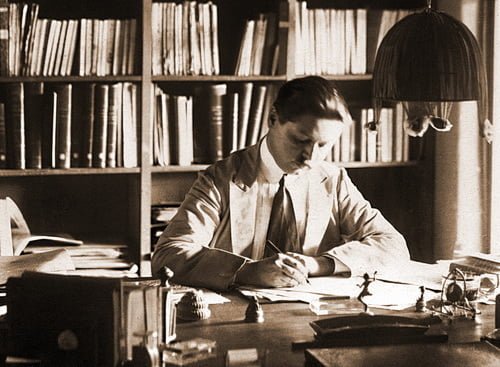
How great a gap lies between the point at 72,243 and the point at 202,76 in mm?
867

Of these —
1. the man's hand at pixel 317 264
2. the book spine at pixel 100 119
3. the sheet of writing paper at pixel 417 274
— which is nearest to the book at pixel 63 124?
the book spine at pixel 100 119

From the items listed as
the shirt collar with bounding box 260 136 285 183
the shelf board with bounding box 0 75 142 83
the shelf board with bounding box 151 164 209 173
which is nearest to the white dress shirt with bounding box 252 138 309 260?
the shirt collar with bounding box 260 136 285 183

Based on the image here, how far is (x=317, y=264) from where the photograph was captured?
2.49 metres

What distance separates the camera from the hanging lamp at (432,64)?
82.9 inches

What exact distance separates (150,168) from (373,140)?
1016 millimetres

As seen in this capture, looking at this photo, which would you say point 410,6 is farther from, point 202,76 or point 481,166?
point 202,76

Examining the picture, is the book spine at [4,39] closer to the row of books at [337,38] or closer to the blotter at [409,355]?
the row of books at [337,38]

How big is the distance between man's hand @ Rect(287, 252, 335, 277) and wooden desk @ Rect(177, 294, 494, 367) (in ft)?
0.99

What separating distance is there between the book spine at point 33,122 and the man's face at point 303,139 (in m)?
1.14

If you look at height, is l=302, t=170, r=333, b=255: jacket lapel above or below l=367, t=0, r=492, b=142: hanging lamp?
below

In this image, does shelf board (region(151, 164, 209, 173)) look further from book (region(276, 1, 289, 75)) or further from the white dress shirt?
the white dress shirt

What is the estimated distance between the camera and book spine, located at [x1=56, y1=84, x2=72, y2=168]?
340cm

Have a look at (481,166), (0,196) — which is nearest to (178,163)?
(0,196)

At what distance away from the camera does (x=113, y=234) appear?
3766 mm
